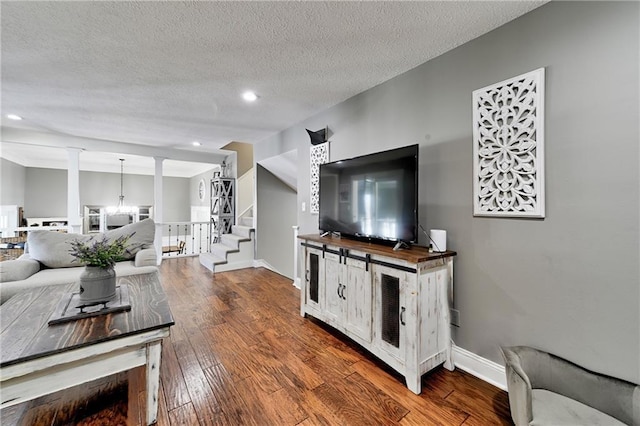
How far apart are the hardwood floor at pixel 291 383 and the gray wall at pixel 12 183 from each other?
6768 mm

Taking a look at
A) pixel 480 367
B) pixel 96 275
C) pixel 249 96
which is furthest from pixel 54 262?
pixel 480 367

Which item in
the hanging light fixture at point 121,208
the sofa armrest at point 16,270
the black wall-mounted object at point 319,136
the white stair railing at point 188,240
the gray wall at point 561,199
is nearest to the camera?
the gray wall at point 561,199

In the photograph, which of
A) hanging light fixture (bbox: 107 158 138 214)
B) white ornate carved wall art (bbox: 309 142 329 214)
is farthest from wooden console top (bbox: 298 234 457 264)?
hanging light fixture (bbox: 107 158 138 214)

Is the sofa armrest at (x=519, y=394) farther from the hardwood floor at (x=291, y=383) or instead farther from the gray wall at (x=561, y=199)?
the gray wall at (x=561, y=199)

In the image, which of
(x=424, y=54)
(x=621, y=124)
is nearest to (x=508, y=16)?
(x=424, y=54)

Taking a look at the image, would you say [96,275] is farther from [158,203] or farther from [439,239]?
[158,203]

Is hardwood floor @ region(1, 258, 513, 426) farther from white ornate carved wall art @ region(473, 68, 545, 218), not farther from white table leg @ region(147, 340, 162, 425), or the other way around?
white ornate carved wall art @ region(473, 68, 545, 218)

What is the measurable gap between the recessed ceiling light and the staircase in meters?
2.78

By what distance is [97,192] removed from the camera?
28.1 ft

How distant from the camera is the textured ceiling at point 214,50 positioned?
5.32 ft

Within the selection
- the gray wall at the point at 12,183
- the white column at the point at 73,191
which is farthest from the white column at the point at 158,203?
the gray wall at the point at 12,183

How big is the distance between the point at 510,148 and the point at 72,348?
270 centimetres

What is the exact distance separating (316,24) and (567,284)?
224cm

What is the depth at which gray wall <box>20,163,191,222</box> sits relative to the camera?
7.64 m
